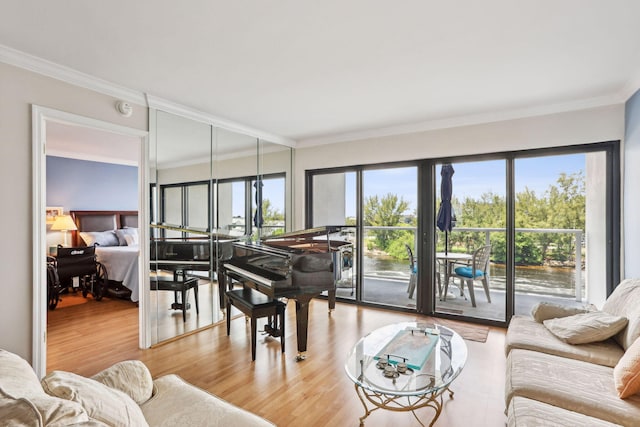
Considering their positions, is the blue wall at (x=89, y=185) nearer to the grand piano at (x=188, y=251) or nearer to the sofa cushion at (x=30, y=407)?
the grand piano at (x=188, y=251)

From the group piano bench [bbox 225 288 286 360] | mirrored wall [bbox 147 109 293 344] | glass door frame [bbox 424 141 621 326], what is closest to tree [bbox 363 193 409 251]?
glass door frame [bbox 424 141 621 326]

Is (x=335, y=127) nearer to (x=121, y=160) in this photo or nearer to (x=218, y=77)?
(x=218, y=77)

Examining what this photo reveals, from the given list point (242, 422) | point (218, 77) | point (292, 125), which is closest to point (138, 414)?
point (242, 422)

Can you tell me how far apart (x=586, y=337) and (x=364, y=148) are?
342 cm

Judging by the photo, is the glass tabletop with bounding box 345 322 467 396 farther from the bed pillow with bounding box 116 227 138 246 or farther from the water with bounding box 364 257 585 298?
the bed pillow with bounding box 116 227 138 246

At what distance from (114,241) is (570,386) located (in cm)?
719

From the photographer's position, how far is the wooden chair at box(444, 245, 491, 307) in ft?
14.1

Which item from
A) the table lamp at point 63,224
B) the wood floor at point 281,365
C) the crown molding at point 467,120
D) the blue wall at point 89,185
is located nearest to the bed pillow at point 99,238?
the table lamp at point 63,224

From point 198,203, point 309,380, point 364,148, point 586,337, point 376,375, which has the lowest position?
point 309,380

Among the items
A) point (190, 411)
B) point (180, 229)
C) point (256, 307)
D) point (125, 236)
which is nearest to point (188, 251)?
point (180, 229)

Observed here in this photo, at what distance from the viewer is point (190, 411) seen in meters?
1.61

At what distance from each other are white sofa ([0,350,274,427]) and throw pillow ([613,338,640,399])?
6.28 ft

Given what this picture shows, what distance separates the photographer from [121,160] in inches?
275

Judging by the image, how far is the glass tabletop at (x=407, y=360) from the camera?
6.57ft
